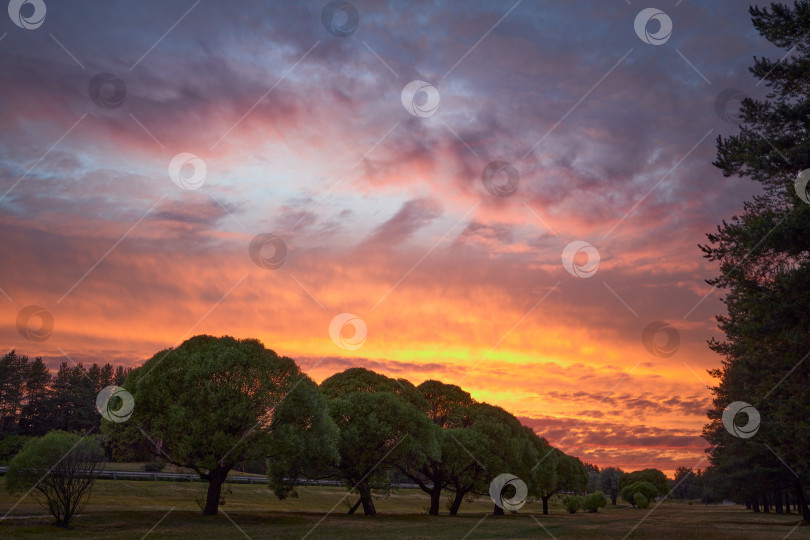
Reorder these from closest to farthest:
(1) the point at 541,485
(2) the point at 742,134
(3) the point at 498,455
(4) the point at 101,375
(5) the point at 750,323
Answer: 1. (5) the point at 750,323
2. (2) the point at 742,134
3. (3) the point at 498,455
4. (1) the point at 541,485
5. (4) the point at 101,375

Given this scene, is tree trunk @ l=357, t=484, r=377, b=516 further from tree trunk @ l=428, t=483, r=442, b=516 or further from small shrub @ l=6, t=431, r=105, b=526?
small shrub @ l=6, t=431, r=105, b=526

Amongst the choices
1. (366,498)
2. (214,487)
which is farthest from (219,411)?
(366,498)

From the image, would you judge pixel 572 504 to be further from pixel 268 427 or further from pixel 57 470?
pixel 57 470

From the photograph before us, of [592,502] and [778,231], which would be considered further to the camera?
[592,502]

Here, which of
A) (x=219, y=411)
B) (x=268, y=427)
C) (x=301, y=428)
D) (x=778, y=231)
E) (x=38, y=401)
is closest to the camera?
(x=778, y=231)

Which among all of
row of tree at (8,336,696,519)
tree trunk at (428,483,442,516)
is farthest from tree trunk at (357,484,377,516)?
tree trunk at (428,483,442,516)

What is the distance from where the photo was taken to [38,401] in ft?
434

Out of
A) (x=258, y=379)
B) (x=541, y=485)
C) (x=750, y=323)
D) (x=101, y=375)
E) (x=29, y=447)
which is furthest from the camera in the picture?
(x=101, y=375)

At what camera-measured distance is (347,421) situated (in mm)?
54719

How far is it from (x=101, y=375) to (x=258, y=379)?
144062 millimetres

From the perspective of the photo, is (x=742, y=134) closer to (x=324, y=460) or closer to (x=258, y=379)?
(x=258, y=379)

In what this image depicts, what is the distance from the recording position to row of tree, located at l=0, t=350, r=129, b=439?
128 meters

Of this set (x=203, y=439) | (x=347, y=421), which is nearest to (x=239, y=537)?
(x=203, y=439)

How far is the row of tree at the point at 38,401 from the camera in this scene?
128500mm
